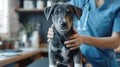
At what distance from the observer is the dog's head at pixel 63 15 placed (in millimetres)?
925

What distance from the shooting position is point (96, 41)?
1.08 m

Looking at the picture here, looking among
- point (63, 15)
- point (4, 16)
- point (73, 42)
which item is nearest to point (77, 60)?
Answer: point (73, 42)

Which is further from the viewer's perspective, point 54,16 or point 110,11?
point 110,11

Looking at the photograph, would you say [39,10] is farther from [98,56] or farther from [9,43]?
[98,56]

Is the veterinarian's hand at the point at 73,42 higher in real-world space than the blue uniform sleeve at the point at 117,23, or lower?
lower

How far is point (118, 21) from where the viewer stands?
1.19m

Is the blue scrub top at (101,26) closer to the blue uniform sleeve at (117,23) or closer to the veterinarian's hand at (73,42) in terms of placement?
the blue uniform sleeve at (117,23)

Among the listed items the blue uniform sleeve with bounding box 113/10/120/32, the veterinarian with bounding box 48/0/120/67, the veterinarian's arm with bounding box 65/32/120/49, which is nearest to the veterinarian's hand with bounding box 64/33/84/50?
the veterinarian's arm with bounding box 65/32/120/49

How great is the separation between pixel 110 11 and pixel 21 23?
8.21 feet

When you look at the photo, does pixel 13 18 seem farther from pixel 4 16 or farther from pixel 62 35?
pixel 62 35

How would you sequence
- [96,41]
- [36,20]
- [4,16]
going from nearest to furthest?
[96,41]
[4,16]
[36,20]

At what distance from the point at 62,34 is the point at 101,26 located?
1.08 feet

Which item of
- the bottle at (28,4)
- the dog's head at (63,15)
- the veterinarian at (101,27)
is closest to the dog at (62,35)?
the dog's head at (63,15)

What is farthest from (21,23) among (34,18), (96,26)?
(96,26)
